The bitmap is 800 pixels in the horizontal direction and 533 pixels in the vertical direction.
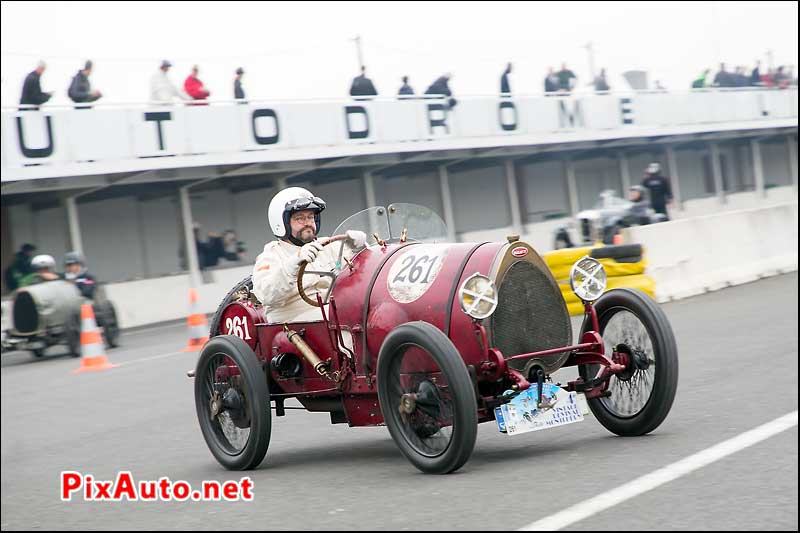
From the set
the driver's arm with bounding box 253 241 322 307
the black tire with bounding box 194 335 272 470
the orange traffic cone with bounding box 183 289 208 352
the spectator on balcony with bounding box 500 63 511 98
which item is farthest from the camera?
the spectator on balcony with bounding box 500 63 511 98

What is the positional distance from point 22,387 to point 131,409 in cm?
383

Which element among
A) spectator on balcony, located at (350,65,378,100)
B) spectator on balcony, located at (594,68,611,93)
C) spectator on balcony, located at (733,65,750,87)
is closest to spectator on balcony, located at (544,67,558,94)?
spectator on balcony, located at (594,68,611,93)

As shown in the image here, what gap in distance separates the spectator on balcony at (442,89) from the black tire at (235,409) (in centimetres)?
2426

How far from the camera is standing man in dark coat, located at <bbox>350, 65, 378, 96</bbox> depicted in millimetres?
27953

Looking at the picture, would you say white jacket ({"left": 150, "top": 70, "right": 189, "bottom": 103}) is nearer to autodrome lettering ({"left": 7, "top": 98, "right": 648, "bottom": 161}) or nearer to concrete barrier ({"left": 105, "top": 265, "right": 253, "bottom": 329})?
autodrome lettering ({"left": 7, "top": 98, "right": 648, "bottom": 161})

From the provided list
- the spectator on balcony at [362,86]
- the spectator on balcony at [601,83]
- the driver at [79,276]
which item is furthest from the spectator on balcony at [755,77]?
the driver at [79,276]

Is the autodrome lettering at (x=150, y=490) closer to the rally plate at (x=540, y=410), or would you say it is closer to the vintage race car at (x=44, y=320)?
the rally plate at (x=540, y=410)

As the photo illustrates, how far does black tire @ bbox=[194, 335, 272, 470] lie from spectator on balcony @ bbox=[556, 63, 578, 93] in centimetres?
2896

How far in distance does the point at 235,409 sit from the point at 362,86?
21.5 meters

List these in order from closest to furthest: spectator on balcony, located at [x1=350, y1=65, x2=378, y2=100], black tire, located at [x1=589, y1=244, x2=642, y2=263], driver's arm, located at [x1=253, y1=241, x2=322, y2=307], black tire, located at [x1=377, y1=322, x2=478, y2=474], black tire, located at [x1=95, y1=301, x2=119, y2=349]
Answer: black tire, located at [x1=377, y1=322, x2=478, y2=474] < driver's arm, located at [x1=253, y1=241, x2=322, y2=307] < black tire, located at [x1=589, y1=244, x2=642, y2=263] < black tire, located at [x1=95, y1=301, x2=119, y2=349] < spectator on balcony, located at [x1=350, y1=65, x2=378, y2=100]

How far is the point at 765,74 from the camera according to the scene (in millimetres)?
46594

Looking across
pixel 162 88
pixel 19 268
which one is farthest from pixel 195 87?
pixel 19 268

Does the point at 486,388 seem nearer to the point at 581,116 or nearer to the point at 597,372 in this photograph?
the point at 597,372

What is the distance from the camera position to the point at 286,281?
7195mm
